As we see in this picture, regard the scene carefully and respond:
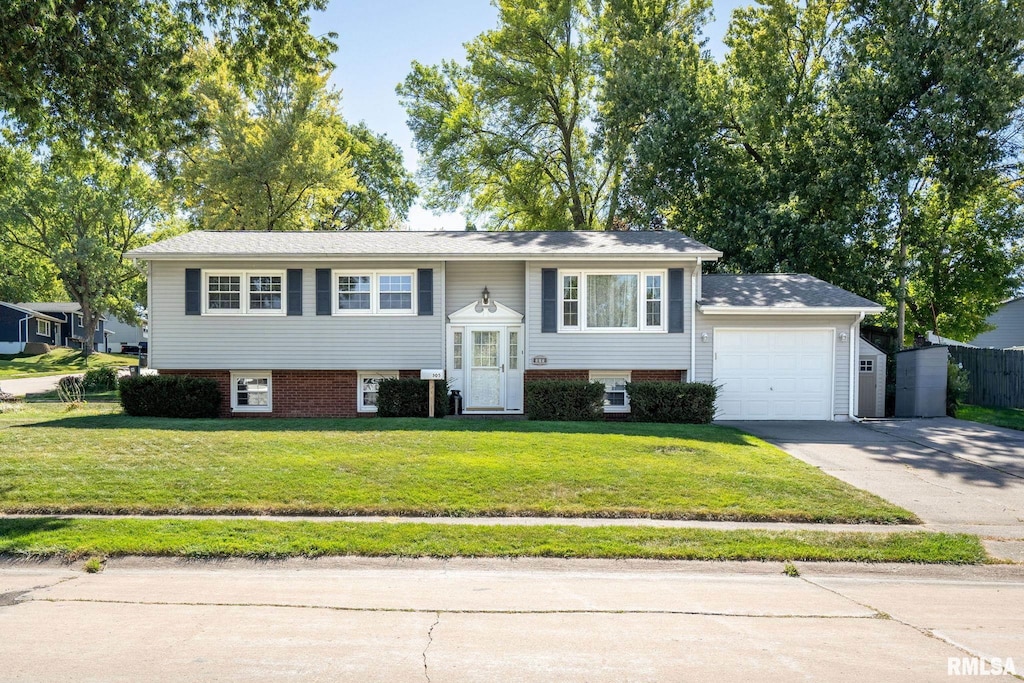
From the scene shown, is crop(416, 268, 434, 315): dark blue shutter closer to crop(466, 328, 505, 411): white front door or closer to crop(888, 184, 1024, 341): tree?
crop(466, 328, 505, 411): white front door

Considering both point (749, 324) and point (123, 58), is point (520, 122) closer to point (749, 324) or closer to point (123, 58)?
point (749, 324)

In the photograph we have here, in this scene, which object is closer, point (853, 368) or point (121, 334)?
point (853, 368)

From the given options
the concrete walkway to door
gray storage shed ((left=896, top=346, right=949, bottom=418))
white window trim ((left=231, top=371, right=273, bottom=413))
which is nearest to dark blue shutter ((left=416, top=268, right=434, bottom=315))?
white window trim ((left=231, top=371, right=273, bottom=413))

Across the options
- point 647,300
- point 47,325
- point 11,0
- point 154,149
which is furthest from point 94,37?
point 47,325

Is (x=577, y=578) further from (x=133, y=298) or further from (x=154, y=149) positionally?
(x=133, y=298)

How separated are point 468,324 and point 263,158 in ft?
55.4

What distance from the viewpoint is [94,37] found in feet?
37.4

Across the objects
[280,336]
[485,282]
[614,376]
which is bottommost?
[614,376]

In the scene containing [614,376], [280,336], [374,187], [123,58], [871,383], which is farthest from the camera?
[374,187]

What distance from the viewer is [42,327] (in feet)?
188

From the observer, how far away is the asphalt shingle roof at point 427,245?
666 inches

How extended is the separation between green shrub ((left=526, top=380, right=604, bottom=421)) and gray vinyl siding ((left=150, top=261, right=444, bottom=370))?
2.88 meters

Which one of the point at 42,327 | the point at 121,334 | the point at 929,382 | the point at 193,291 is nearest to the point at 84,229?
the point at 42,327

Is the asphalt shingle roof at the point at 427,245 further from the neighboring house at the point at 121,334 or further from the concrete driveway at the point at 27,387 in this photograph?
the neighboring house at the point at 121,334
